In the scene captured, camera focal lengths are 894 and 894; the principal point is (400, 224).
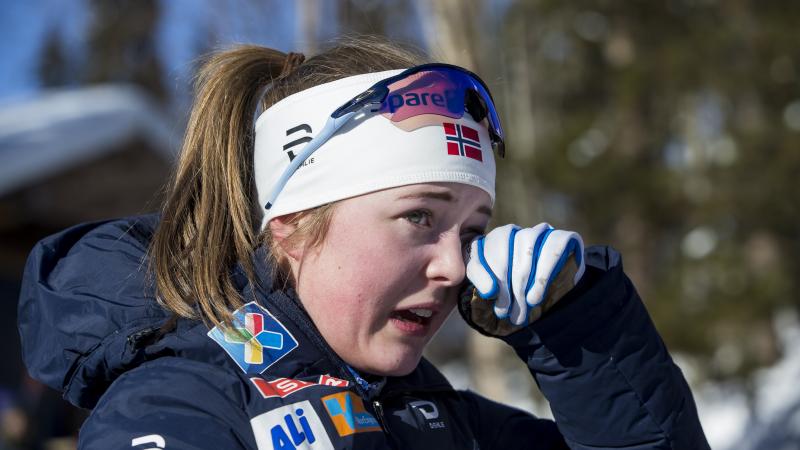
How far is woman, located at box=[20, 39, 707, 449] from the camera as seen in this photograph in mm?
1675

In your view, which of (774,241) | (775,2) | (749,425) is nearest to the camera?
(749,425)

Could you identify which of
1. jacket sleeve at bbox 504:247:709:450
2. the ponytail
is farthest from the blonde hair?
jacket sleeve at bbox 504:247:709:450

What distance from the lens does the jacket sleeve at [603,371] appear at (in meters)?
1.83

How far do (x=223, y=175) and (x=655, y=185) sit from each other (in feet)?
38.0

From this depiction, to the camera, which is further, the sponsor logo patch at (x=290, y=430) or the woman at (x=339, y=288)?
the woman at (x=339, y=288)

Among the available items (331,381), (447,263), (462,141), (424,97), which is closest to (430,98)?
(424,97)

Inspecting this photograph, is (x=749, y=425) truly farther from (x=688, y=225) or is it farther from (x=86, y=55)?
(x=86, y=55)

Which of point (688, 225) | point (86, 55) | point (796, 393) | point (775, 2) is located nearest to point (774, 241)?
point (688, 225)

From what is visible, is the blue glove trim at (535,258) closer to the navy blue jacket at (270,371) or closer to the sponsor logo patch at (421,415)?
the navy blue jacket at (270,371)

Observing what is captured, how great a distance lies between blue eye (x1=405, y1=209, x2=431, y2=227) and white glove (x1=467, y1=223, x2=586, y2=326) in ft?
0.36

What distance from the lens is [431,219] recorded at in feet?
5.89

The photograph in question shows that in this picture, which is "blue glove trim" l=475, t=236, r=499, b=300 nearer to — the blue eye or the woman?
the woman

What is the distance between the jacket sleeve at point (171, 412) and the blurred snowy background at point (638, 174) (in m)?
4.57

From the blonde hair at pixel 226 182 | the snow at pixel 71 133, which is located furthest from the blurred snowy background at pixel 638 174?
the blonde hair at pixel 226 182
